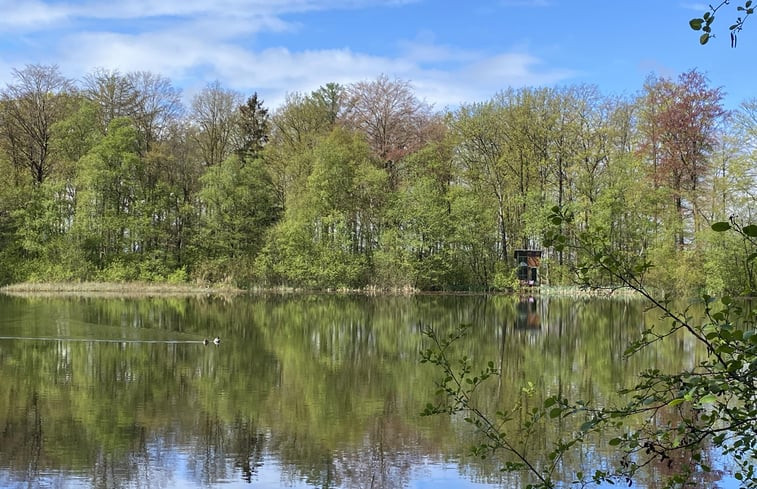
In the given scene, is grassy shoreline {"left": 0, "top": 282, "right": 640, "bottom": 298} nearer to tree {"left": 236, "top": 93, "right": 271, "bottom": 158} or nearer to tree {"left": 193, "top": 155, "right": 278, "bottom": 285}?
tree {"left": 193, "top": 155, "right": 278, "bottom": 285}

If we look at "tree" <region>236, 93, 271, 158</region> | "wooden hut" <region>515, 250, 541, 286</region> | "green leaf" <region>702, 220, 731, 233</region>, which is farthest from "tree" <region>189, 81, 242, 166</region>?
"green leaf" <region>702, 220, 731, 233</region>

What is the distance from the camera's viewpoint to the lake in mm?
8164

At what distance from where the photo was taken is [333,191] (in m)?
45.5

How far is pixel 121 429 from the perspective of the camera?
991 cm

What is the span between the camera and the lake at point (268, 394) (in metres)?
8.16

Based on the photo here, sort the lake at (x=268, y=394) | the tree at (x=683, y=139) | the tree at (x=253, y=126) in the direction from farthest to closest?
the tree at (x=253, y=126)
the tree at (x=683, y=139)
the lake at (x=268, y=394)

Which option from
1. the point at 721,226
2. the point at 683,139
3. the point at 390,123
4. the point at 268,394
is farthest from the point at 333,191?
the point at 721,226

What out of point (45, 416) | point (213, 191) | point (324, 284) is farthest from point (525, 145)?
point (45, 416)

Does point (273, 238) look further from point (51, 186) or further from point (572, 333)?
point (572, 333)

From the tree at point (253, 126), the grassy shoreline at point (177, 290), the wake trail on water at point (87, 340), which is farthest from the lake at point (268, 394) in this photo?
the tree at point (253, 126)

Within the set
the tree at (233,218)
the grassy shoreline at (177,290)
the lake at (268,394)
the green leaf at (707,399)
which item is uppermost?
the tree at (233,218)

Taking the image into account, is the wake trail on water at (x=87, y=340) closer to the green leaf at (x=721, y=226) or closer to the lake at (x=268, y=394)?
the lake at (x=268, y=394)

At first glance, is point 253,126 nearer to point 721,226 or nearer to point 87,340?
point 87,340

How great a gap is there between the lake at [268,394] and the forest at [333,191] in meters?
18.5
